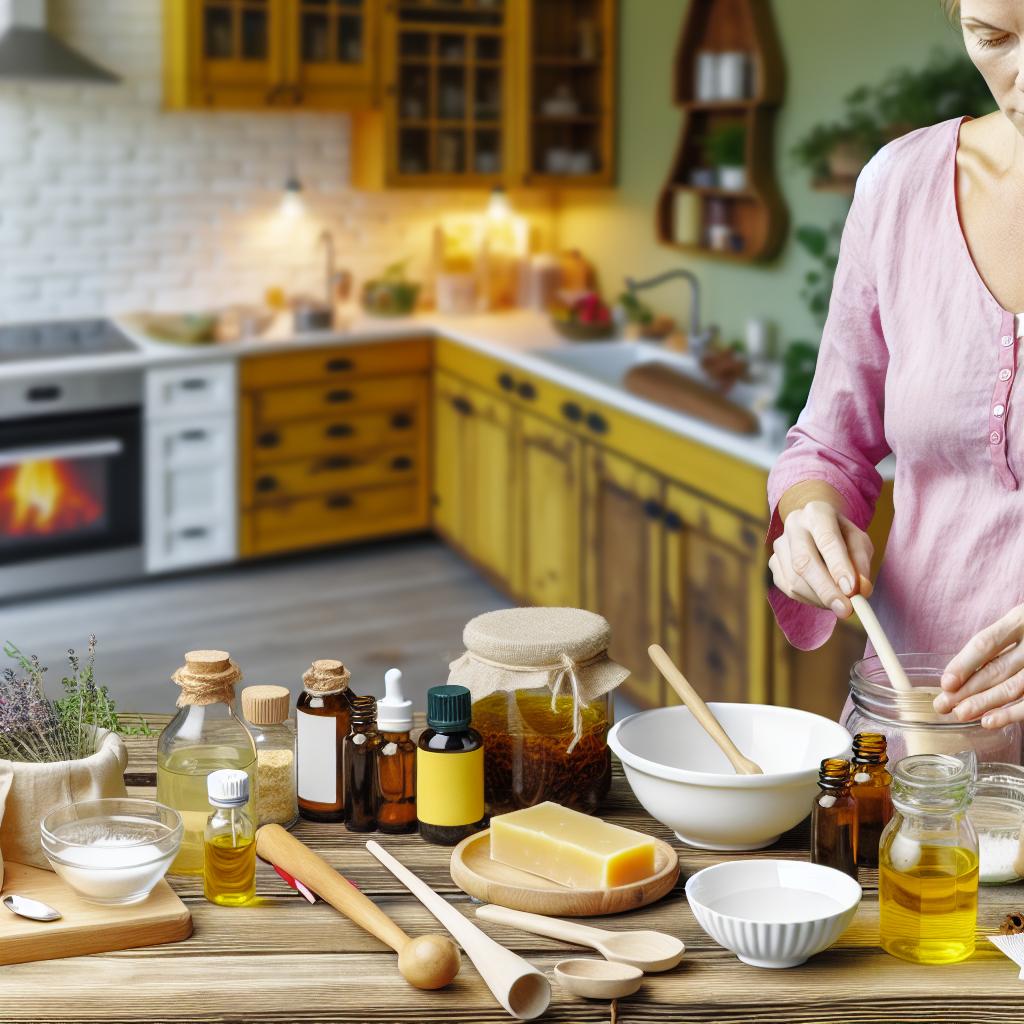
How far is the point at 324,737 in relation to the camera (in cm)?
174

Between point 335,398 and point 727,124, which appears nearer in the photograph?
point 727,124

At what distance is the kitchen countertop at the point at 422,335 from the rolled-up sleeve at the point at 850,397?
2.21 metres

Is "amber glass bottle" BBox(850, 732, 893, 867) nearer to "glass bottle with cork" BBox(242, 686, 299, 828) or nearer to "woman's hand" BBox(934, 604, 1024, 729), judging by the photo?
"woman's hand" BBox(934, 604, 1024, 729)

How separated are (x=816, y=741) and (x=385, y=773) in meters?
0.49

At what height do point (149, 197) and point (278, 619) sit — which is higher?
point (149, 197)

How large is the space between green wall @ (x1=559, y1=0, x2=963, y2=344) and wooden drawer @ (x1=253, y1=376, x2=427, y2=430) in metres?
1.01

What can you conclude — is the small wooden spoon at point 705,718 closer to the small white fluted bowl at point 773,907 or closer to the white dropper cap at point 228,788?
the small white fluted bowl at point 773,907

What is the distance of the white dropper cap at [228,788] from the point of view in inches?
59.2

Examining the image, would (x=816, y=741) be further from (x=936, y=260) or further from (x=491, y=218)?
(x=491, y=218)

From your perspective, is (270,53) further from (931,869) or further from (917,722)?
(931,869)

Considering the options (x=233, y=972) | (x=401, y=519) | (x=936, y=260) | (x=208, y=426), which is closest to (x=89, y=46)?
(x=208, y=426)

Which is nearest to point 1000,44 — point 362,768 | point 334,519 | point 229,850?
point 362,768

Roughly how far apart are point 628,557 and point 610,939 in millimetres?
3333

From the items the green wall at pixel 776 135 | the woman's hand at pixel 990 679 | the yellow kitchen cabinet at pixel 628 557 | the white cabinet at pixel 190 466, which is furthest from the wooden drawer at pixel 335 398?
the woman's hand at pixel 990 679
